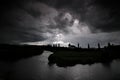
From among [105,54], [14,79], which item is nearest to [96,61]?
[105,54]

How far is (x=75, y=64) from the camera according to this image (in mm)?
46781

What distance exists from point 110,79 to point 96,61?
26.3 meters

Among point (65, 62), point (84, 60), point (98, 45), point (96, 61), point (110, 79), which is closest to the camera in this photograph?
point (110, 79)

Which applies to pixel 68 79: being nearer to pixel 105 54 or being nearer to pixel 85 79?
pixel 85 79

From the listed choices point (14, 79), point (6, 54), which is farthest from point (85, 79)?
point (6, 54)

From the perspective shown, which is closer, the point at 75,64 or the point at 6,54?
the point at 75,64

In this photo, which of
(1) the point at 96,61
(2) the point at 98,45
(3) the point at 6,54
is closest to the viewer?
(1) the point at 96,61

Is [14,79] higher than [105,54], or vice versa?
[105,54]

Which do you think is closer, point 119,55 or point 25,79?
point 25,79

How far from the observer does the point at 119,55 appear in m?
76.8

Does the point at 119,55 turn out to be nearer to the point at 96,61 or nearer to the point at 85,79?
the point at 96,61

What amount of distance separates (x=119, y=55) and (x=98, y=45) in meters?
36.7

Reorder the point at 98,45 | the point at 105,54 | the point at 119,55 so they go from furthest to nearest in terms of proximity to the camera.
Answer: the point at 98,45 → the point at 119,55 → the point at 105,54

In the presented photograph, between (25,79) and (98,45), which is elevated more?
(98,45)
